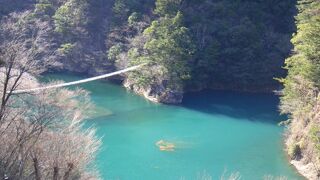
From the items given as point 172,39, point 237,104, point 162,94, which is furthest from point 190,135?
point 172,39

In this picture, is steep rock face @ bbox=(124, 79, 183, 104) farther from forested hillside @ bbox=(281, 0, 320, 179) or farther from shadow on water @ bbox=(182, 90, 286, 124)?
forested hillside @ bbox=(281, 0, 320, 179)

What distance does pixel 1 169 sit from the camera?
25.6 ft

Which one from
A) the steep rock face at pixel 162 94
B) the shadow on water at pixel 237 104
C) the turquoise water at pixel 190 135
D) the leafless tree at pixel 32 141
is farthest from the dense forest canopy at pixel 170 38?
the leafless tree at pixel 32 141

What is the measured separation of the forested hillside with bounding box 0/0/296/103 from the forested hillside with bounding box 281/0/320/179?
683cm

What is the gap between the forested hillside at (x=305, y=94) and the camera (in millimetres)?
14273

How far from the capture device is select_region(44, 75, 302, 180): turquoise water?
14.2 metres

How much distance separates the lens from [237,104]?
22062 mm

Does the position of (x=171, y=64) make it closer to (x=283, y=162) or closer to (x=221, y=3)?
(x=221, y=3)

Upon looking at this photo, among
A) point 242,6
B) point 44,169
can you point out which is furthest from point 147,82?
point 44,169

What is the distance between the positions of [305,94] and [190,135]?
13.6 feet

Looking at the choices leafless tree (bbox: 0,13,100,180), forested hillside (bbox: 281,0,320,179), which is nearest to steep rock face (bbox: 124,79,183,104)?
forested hillside (bbox: 281,0,320,179)

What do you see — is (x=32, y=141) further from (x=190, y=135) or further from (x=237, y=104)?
(x=237, y=104)

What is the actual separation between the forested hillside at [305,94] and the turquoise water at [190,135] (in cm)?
51

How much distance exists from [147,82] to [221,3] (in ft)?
17.9
